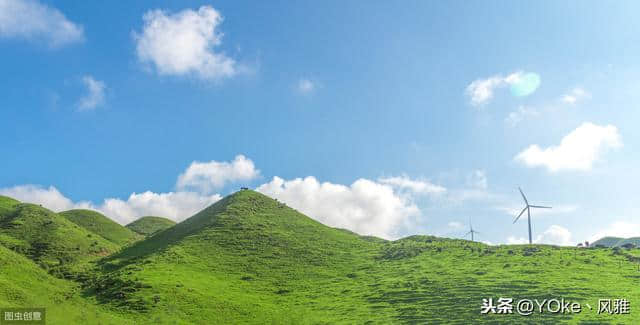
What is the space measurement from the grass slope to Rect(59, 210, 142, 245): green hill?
44826mm

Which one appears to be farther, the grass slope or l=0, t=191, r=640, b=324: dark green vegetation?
the grass slope

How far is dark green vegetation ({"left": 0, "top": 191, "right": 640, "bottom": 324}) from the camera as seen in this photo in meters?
68.5

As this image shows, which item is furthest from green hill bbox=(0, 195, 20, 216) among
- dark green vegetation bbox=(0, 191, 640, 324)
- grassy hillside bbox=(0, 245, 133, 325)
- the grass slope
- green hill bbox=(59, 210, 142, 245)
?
grassy hillside bbox=(0, 245, 133, 325)

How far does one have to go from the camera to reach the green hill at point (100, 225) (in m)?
165

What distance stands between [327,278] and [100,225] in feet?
380

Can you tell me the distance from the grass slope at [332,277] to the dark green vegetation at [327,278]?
204 mm

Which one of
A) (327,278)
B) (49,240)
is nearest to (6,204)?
(49,240)

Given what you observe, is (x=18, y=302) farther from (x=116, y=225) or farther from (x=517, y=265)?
(x=116, y=225)

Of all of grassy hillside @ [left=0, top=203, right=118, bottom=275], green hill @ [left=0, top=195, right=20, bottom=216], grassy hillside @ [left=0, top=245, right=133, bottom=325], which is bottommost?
grassy hillside @ [left=0, top=245, right=133, bottom=325]

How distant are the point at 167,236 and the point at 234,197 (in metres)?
25.6

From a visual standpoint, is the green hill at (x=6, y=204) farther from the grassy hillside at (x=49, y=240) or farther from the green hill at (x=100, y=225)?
the green hill at (x=100, y=225)

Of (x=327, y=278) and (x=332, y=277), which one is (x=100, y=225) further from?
(x=332, y=277)

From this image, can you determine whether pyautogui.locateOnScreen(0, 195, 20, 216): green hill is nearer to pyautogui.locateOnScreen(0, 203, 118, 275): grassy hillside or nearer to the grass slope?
pyautogui.locateOnScreen(0, 203, 118, 275): grassy hillside

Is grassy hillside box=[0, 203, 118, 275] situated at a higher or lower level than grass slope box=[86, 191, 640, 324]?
higher
